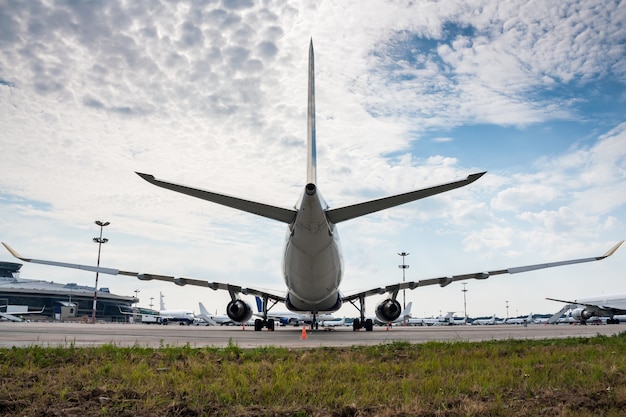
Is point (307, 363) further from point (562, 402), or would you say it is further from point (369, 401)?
point (562, 402)

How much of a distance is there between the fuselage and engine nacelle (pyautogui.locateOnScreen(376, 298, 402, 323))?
18.7 ft

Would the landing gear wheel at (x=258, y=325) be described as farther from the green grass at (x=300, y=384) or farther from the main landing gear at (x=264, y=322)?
the green grass at (x=300, y=384)

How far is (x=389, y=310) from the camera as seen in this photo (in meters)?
28.0

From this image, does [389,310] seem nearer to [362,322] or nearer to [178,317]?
[362,322]

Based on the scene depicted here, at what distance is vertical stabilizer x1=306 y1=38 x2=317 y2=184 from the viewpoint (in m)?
18.8

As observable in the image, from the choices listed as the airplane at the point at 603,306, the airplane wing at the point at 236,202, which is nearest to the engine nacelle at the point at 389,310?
the airplane wing at the point at 236,202

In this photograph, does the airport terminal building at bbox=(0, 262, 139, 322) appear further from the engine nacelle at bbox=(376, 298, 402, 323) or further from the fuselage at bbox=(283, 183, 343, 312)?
the fuselage at bbox=(283, 183, 343, 312)

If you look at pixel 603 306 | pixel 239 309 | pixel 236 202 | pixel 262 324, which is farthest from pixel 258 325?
pixel 603 306

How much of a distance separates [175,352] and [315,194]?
816 cm

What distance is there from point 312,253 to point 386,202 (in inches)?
215

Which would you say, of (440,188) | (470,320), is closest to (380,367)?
(440,188)

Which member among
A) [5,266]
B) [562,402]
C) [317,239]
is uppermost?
[5,266]

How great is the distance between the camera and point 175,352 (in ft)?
31.0

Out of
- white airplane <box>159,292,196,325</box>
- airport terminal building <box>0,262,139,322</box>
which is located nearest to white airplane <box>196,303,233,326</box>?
white airplane <box>159,292,196,325</box>
